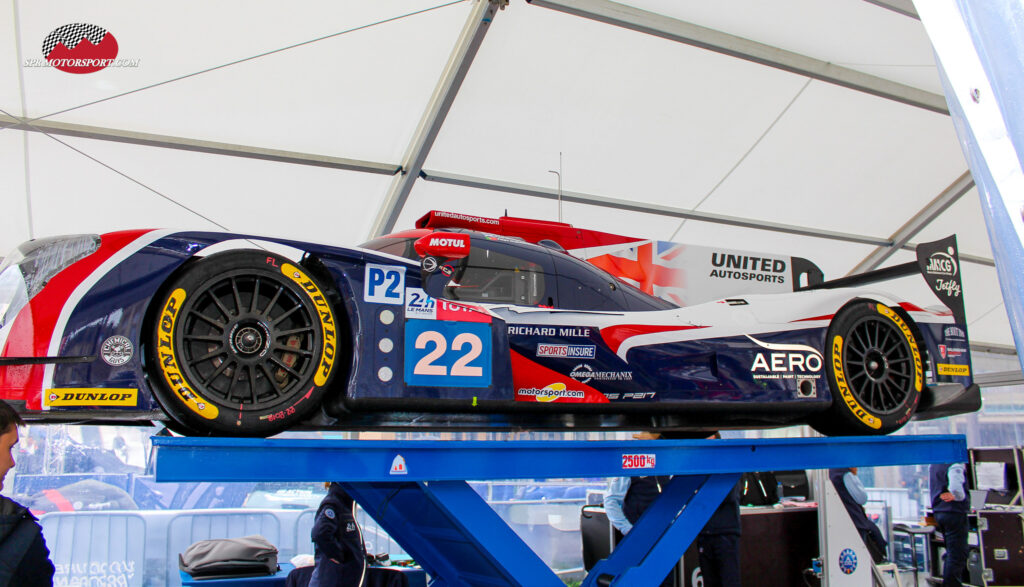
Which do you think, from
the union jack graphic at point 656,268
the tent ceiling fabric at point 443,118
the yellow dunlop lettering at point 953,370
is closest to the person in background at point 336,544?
→ the union jack graphic at point 656,268

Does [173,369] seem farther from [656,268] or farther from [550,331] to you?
[656,268]

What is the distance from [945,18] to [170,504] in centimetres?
939

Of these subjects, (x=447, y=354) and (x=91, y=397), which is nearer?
(x=91, y=397)

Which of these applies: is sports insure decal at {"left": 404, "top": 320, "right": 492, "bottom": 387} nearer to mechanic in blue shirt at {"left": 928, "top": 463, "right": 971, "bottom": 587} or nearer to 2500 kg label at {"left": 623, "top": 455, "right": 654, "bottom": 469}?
2500 kg label at {"left": 623, "top": 455, "right": 654, "bottom": 469}

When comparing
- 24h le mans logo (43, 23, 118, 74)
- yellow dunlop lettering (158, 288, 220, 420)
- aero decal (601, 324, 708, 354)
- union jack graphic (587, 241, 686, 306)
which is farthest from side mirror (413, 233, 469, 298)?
24h le mans logo (43, 23, 118, 74)

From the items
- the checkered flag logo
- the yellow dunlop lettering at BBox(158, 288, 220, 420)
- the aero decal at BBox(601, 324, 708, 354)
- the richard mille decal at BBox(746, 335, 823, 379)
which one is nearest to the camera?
the yellow dunlop lettering at BBox(158, 288, 220, 420)

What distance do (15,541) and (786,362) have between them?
3451 millimetres

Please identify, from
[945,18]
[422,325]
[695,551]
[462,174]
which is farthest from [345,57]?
[945,18]

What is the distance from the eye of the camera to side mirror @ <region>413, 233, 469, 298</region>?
323 cm

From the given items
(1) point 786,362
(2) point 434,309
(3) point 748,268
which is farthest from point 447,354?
(3) point 748,268

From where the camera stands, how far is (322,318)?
2.82 meters

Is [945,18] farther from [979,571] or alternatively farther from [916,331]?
[979,571]

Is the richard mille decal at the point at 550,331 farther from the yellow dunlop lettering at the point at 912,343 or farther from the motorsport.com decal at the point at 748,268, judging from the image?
the yellow dunlop lettering at the point at 912,343

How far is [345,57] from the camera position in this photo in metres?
5.92
